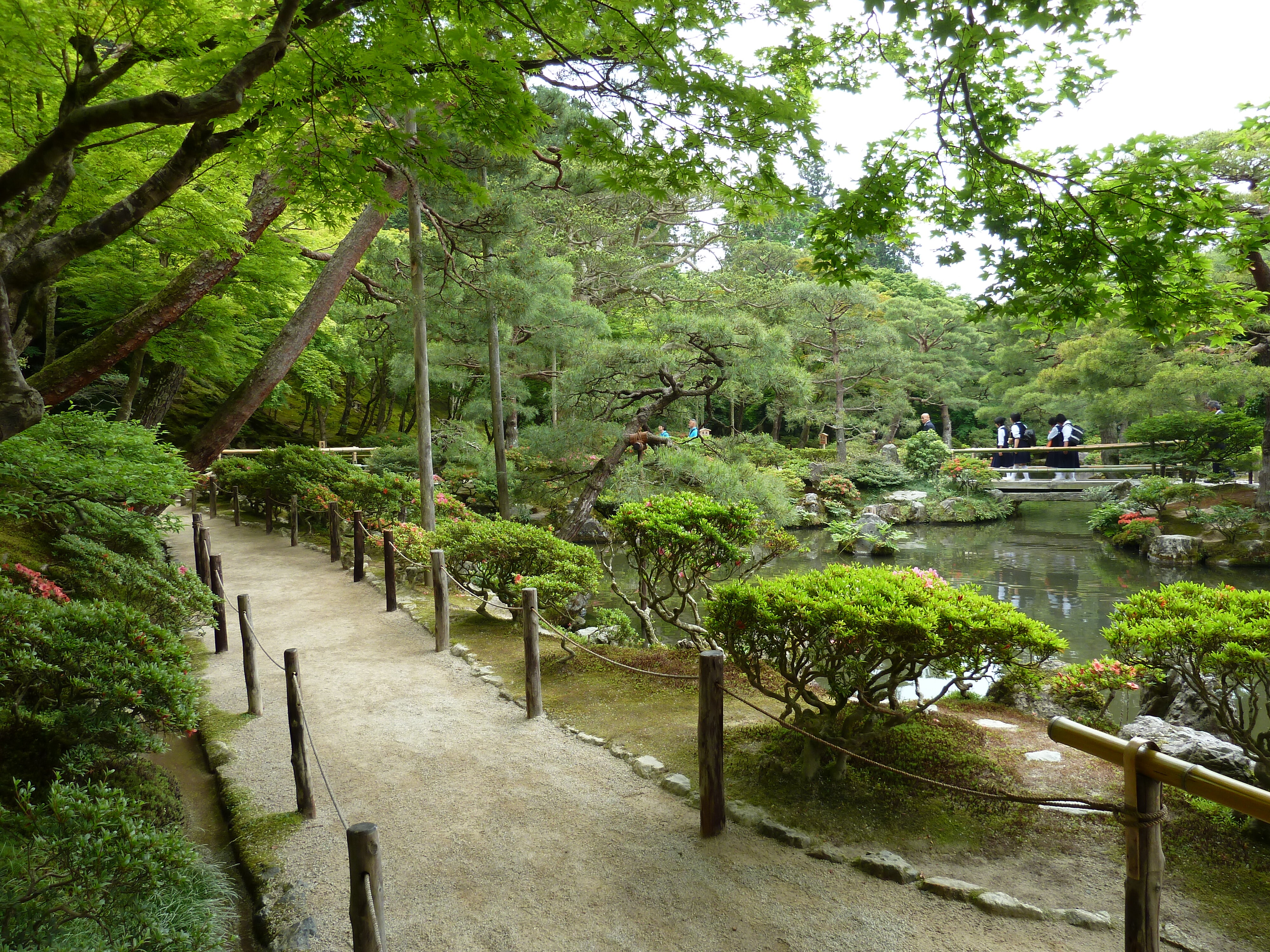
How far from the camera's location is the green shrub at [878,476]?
800 inches

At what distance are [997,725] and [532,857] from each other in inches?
139

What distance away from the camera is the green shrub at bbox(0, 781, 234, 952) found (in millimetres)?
2203

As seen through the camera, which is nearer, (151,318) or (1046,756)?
(1046,756)

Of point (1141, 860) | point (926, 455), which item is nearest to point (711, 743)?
point (1141, 860)

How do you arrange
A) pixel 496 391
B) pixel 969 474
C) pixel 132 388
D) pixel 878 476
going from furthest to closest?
1. pixel 878 476
2. pixel 969 474
3. pixel 496 391
4. pixel 132 388

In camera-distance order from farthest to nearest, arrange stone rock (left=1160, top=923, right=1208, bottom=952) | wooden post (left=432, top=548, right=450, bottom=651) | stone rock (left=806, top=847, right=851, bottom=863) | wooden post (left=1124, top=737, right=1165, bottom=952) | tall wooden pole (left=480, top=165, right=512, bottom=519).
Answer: tall wooden pole (left=480, top=165, right=512, bottom=519) → wooden post (left=432, top=548, right=450, bottom=651) → stone rock (left=806, top=847, right=851, bottom=863) → stone rock (left=1160, top=923, right=1208, bottom=952) → wooden post (left=1124, top=737, right=1165, bottom=952)

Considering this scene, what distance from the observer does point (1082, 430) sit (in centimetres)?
2442

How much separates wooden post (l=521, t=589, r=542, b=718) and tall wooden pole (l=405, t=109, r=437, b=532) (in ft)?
15.8

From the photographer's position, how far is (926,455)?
2067 cm

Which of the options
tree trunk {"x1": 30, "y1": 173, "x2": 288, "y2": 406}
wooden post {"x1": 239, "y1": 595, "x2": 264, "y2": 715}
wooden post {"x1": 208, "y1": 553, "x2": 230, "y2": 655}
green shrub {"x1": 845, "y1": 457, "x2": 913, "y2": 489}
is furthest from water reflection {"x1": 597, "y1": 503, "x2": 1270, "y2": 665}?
Result: tree trunk {"x1": 30, "y1": 173, "x2": 288, "y2": 406}

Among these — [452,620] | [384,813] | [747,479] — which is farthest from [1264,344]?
[384,813]

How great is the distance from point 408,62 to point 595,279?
1326 cm

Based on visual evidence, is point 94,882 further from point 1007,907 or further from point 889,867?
point 1007,907

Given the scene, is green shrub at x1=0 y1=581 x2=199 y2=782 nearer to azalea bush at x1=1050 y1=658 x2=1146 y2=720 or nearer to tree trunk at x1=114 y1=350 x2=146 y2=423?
azalea bush at x1=1050 y1=658 x2=1146 y2=720
